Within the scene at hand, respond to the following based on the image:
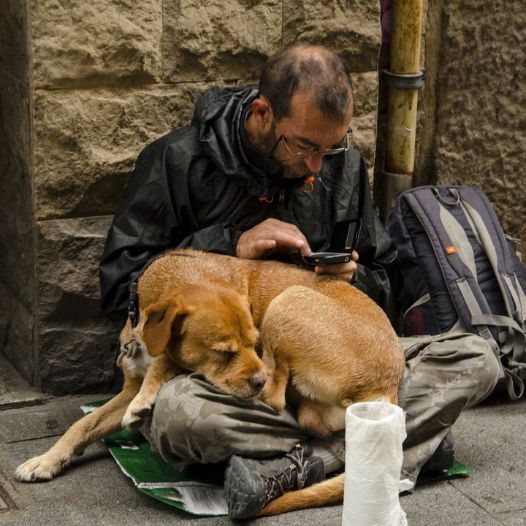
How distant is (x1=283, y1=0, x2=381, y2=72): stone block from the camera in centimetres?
Answer: 499

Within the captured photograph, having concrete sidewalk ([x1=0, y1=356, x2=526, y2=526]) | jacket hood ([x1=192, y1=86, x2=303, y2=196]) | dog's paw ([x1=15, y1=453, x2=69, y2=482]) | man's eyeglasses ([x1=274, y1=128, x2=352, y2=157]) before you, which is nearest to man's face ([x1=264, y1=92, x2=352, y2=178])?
man's eyeglasses ([x1=274, y1=128, x2=352, y2=157])

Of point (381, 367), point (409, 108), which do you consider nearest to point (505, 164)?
point (409, 108)

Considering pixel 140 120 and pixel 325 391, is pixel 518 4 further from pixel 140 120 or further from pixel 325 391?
pixel 325 391

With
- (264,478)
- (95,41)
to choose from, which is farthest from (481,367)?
(95,41)

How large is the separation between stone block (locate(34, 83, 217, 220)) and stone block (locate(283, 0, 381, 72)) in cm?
51

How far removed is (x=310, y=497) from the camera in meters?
4.03

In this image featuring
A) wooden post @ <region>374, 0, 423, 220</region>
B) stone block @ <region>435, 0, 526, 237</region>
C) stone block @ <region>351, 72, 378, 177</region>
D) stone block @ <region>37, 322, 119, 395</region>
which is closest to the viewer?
stone block @ <region>37, 322, 119, 395</region>

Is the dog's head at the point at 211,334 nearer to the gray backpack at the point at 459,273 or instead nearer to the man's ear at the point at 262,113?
the man's ear at the point at 262,113

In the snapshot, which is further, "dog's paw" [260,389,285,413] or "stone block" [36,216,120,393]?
"stone block" [36,216,120,393]

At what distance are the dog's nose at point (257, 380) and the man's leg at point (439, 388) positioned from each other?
64 cm

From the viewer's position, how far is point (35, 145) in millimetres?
4625

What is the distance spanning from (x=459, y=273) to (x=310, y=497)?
156 cm

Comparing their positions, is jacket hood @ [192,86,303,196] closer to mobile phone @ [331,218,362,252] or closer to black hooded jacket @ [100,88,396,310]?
black hooded jacket @ [100,88,396,310]

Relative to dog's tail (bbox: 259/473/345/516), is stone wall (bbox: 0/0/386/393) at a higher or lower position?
higher
